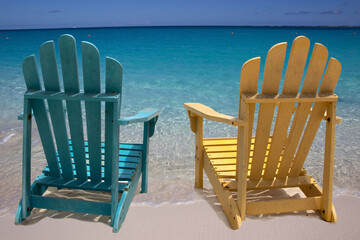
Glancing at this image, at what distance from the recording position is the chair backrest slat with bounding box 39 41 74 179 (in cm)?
203

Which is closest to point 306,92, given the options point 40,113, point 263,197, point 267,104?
point 267,104

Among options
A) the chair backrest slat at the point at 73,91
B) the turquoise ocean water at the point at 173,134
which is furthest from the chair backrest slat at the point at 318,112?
the chair backrest slat at the point at 73,91

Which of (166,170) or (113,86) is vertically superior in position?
(113,86)

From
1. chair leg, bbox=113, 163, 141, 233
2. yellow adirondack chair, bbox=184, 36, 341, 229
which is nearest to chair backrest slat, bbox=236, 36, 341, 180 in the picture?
yellow adirondack chair, bbox=184, 36, 341, 229

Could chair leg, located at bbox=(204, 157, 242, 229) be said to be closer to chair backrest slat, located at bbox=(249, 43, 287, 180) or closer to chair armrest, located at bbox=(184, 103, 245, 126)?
chair backrest slat, located at bbox=(249, 43, 287, 180)

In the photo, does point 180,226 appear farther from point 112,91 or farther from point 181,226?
point 112,91

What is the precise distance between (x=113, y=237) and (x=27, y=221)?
2.23 ft

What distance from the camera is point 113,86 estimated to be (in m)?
2.06

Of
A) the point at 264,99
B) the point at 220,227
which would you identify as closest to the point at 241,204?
the point at 220,227

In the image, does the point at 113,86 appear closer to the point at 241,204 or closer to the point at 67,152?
the point at 67,152

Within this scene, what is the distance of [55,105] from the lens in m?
2.19

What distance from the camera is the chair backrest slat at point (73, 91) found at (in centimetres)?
198

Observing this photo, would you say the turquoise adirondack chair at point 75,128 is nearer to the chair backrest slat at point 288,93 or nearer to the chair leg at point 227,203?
the chair leg at point 227,203

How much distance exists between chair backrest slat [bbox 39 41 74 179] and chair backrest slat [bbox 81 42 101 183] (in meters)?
0.19
